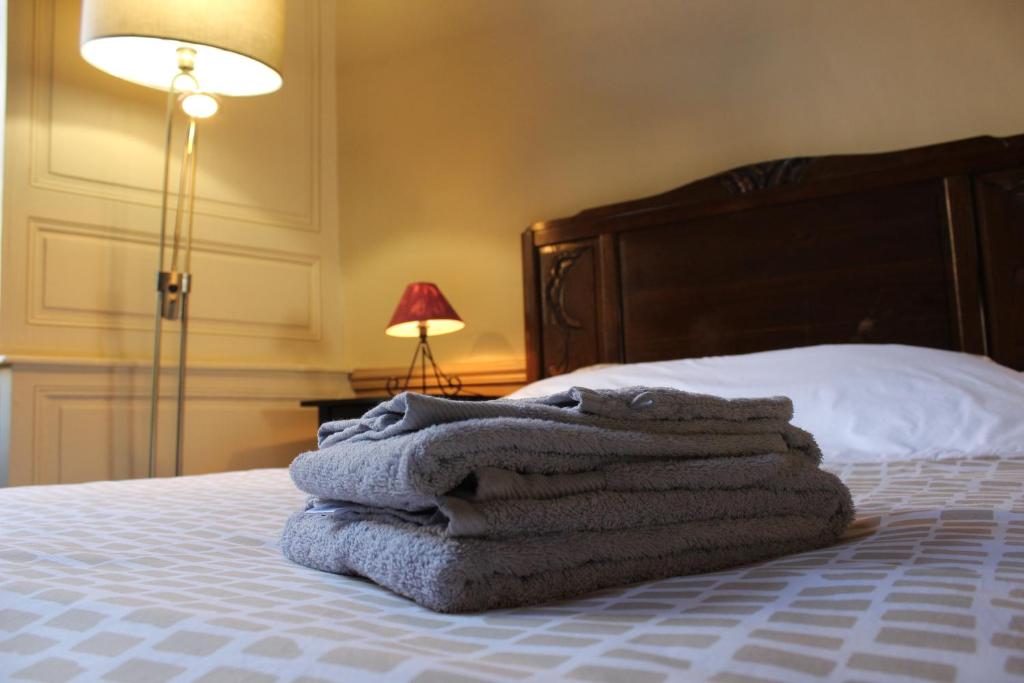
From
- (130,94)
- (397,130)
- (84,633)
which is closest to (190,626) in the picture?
(84,633)

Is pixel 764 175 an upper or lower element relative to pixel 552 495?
upper

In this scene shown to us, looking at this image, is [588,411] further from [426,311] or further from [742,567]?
[426,311]

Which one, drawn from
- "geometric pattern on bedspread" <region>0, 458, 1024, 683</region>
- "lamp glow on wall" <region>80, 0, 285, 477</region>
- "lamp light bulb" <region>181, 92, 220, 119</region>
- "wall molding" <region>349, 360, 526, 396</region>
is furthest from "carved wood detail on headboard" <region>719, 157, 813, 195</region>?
"geometric pattern on bedspread" <region>0, 458, 1024, 683</region>

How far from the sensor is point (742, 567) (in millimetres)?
569

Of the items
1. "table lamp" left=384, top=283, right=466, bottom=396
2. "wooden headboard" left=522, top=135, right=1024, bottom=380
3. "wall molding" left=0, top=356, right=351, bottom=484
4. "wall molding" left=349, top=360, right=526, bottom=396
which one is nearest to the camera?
"wooden headboard" left=522, top=135, right=1024, bottom=380

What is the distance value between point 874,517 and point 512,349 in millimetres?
1743

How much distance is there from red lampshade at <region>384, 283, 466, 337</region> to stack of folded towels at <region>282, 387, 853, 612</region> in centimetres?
161

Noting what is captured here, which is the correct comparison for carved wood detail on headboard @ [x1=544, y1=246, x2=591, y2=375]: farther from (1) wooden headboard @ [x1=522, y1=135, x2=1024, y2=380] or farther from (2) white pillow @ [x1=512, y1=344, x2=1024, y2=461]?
(2) white pillow @ [x1=512, y1=344, x2=1024, y2=461]

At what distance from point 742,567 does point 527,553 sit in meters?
0.17

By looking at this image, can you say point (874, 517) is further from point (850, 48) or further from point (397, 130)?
point (397, 130)

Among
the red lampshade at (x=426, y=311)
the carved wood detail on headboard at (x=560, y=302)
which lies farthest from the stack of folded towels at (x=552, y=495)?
the red lampshade at (x=426, y=311)

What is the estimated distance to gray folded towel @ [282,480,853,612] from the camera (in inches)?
18.1

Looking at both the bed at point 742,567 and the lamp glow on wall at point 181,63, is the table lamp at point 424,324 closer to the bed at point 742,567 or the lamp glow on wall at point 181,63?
the bed at point 742,567

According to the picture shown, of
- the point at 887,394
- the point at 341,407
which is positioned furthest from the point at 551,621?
the point at 341,407
